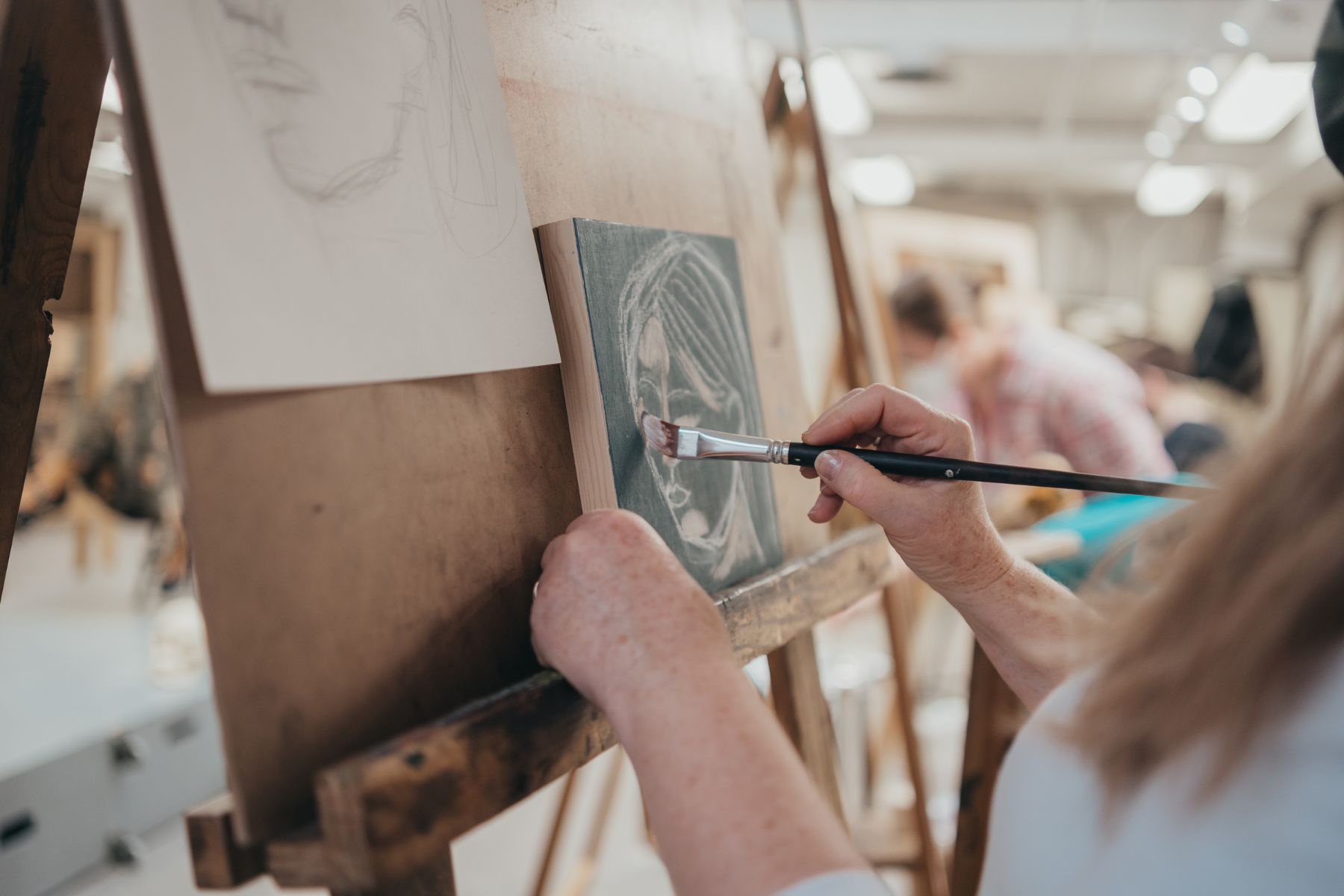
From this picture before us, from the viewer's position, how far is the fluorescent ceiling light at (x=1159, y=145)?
436cm

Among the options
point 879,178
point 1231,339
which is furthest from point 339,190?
point 879,178

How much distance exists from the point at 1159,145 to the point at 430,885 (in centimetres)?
497

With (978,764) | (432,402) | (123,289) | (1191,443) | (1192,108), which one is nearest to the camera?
(432,402)

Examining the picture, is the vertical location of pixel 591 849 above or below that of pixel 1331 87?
below

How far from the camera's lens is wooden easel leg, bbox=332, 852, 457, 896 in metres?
0.49

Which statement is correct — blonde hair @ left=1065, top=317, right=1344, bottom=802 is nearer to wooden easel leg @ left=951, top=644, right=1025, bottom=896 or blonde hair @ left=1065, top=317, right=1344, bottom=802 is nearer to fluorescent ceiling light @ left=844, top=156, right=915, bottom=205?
wooden easel leg @ left=951, top=644, right=1025, bottom=896

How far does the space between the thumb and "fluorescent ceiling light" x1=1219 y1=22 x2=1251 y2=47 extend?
A: 2.52 metres

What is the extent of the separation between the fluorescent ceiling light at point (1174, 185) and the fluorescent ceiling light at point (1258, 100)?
0.52 metres

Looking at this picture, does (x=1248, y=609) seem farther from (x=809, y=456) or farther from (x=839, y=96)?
(x=839, y=96)

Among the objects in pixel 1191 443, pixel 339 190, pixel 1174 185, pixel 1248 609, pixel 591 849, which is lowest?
pixel 591 849

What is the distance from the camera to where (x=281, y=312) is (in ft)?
1.52

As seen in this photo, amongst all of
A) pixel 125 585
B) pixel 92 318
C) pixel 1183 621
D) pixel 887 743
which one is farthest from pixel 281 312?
pixel 92 318

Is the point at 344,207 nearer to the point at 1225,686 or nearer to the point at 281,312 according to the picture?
the point at 281,312

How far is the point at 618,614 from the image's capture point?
1.69 ft
